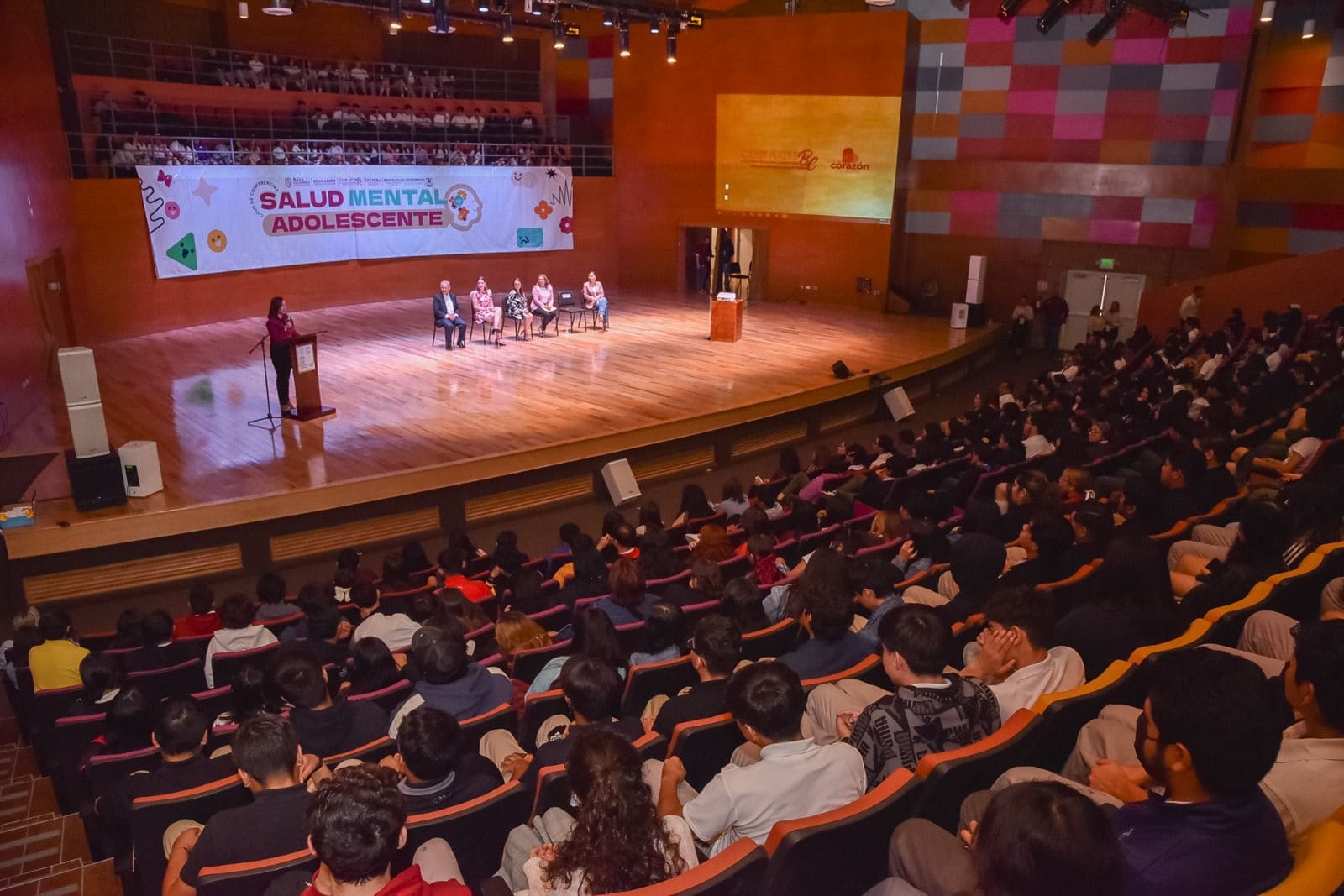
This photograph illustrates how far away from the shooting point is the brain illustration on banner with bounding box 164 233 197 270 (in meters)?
12.2

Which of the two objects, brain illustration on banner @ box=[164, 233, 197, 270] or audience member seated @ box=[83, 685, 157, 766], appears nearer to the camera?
audience member seated @ box=[83, 685, 157, 766]

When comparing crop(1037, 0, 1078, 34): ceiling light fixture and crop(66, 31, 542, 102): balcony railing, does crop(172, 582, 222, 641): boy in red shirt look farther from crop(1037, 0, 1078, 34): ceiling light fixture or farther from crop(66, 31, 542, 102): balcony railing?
crop(66, 31, 542, 102): balcony railing

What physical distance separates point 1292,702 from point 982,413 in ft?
21.0

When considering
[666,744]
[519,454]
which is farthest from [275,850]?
[519,454]

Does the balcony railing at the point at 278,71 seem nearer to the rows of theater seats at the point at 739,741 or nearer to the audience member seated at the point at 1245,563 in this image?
the rows of theater seats at the point at 739,741

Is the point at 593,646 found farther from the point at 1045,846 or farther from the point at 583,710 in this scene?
the point at 1045,846

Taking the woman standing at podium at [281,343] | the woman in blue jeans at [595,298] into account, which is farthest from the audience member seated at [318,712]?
the woman in blue jeans at [595,298]

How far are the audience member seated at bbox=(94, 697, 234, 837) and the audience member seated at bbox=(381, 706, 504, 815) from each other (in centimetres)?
81

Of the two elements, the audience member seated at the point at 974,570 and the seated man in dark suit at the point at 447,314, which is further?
the seated man in dark suit at the point at 447,314

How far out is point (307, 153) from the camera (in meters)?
13.3

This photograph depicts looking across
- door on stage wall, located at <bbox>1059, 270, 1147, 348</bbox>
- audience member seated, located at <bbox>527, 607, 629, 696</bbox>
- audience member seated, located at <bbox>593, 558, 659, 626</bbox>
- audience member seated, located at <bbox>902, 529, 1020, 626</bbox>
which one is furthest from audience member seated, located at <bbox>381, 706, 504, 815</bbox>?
door on stage wall, located at <bbox>1059, 270, 1147, 348</bbox>

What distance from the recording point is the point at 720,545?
551cm

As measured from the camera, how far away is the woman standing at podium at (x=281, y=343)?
8.59 m

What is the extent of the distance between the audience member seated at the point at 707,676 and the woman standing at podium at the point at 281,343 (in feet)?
21.9
